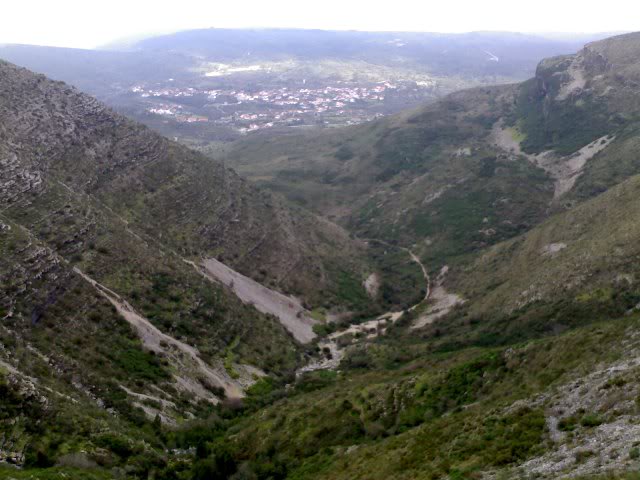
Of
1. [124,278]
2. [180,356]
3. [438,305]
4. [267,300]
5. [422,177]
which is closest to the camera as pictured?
[180,356]

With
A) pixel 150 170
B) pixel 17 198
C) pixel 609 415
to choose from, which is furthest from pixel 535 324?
pixel 150 170

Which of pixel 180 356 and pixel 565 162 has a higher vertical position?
pixel 565 162

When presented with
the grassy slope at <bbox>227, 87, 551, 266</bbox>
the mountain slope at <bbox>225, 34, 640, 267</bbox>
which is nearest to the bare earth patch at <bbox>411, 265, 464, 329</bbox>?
the mountain slope at <bbox>225, 34, 640, 267</bbox>

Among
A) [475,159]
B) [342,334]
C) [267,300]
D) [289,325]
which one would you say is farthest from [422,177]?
[289,325]

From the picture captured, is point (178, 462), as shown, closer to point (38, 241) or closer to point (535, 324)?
point (38, 241)

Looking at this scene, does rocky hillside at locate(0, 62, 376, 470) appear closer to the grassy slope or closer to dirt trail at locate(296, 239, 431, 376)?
dirt trail at locate(296, 239, 431, 376)

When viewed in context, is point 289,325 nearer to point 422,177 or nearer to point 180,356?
point 180,356
